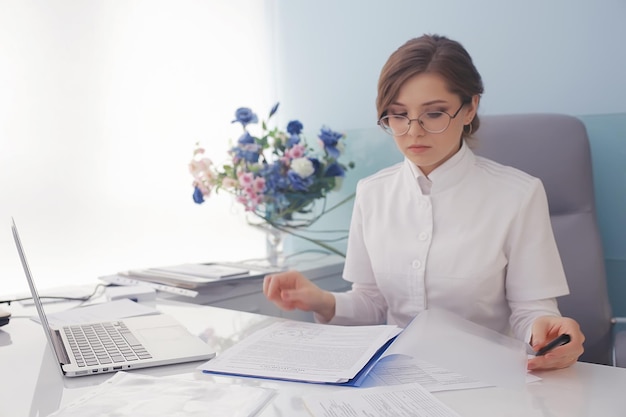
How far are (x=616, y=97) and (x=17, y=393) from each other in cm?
158

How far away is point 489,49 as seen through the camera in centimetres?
193

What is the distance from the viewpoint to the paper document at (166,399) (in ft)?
2.61

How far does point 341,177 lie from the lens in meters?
2.10

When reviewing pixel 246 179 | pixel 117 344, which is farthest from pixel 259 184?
pixel 117 344

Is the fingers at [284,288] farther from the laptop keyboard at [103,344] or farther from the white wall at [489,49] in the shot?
the white wall at [489,49]

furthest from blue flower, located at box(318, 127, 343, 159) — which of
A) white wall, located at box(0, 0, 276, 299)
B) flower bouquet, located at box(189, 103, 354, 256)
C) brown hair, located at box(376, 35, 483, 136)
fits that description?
brown hair, located at box(376, 35, 483, 136)

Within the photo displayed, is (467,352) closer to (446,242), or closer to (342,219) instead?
(446,242)

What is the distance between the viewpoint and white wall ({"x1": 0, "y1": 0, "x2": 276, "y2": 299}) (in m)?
1.90

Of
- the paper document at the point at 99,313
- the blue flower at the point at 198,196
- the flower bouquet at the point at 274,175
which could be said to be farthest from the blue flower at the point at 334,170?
the paper document at the point at 99,313

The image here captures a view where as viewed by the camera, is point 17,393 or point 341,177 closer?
point 17,393

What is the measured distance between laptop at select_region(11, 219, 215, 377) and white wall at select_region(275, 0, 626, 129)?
1.21 metres

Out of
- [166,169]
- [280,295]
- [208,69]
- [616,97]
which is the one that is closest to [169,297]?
[280,295]

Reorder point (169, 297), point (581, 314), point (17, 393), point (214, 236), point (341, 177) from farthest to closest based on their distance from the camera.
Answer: point (214, 236)
point (341, 177)
point (169, 297)
point (581, 314)
point (17, 393)

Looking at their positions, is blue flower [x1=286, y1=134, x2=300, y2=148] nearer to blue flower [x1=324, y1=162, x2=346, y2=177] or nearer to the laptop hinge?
blue flower [x1=324, y1=162, x2=346, y2=177]
